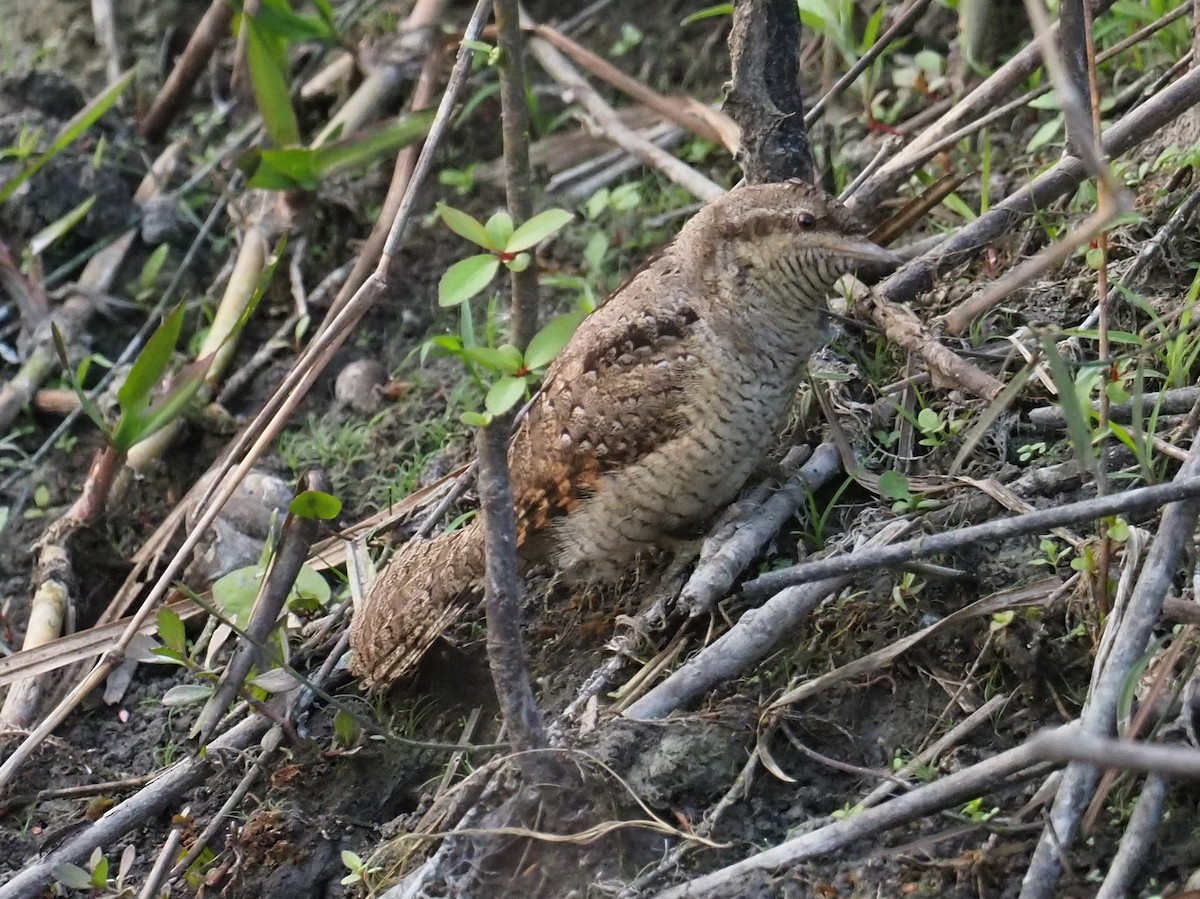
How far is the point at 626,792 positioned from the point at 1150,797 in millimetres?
993

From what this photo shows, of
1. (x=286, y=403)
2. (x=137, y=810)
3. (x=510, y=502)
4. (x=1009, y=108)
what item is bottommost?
(x=137, y=810)

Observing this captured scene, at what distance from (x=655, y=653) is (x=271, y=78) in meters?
2.33

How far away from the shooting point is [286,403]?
330cm

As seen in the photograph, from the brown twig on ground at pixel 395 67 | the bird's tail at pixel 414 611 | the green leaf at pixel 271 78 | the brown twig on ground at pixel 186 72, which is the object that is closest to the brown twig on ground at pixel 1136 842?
the bird's tail at pixel 414 611

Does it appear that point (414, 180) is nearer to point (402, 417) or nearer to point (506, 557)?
point (506, 557)

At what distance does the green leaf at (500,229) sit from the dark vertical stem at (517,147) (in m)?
0.03

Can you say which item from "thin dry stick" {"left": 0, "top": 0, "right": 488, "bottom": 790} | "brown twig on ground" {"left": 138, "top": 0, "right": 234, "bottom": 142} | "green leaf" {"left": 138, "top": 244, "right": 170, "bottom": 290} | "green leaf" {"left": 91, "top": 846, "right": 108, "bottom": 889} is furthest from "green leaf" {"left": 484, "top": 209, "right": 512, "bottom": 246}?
"brown twig on ground" {"left": 138, "top": 0, "right": 234, "bottom": 142}

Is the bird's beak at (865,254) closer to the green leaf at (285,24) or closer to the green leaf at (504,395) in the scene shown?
the green leaf at (504,395)

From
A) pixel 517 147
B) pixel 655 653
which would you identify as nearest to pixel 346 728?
pixel 655 653

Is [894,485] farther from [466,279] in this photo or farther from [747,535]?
[466,279]

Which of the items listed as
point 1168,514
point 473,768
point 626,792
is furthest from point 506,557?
point 1168,514

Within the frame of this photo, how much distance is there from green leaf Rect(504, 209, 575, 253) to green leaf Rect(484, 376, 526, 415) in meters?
0.34

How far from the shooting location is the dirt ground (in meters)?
2.55

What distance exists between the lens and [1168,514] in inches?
94.4
